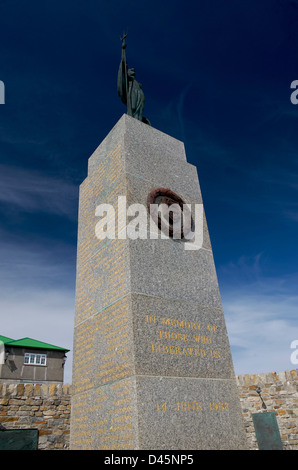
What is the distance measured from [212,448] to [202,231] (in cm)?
412

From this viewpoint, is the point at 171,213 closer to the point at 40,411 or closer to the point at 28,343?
the point at 40,411

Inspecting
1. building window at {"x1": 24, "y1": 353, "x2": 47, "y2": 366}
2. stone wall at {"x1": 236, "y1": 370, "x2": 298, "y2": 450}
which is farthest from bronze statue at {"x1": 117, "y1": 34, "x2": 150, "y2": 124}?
building window at {"x1": 24, "y1": 353, "x2": 47, "y2": 366}

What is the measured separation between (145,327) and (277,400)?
9.23m

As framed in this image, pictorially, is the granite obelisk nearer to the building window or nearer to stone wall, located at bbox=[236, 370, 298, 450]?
stone wall, located at bbox=[236, 370, 298, 450]

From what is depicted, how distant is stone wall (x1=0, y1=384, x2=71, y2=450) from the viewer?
922 centimetres

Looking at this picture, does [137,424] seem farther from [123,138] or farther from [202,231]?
[123,138]

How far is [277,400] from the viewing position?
11617 millimetres

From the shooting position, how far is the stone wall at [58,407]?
9.30 metres

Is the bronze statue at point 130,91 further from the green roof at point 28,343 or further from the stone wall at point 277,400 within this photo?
the green roof at point 28,343

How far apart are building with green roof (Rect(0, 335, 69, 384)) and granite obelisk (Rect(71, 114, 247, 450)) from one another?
23642 millimetres

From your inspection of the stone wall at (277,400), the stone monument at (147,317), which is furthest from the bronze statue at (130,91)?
the stone wall at (277,400)

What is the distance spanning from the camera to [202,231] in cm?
731

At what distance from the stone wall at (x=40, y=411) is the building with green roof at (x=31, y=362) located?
18.5 m
